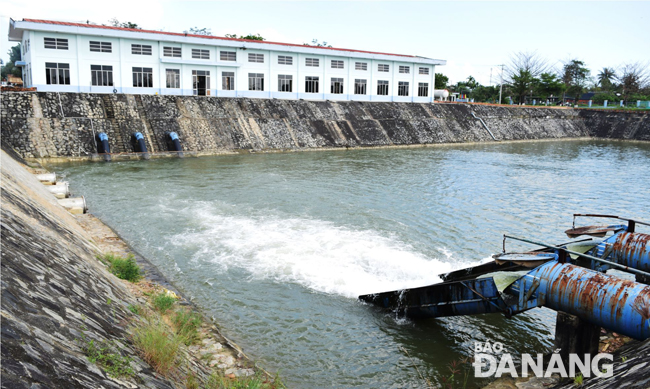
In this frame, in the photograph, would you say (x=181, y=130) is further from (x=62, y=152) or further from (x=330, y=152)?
(x=330, y=152)

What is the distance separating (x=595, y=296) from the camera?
5.95 meters

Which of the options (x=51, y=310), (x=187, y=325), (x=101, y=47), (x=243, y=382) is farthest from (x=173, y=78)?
(x=51, y=310)

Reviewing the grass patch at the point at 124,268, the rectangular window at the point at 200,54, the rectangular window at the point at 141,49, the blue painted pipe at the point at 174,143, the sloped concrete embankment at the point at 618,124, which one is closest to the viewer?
the grass patch at the point at 124,268

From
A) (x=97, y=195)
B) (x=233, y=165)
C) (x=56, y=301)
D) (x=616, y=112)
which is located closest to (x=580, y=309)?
(x=56, y=301)

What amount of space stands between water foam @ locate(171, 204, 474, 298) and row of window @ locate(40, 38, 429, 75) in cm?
2831

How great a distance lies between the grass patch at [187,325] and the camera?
23.3 ft

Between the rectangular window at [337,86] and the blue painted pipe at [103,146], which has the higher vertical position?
the rectangular window at [337,86]

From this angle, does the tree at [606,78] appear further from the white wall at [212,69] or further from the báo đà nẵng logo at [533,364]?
the báo đà nẵng logo at [533,364]

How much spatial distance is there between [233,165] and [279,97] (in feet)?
61.7

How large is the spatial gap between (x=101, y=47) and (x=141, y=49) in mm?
3042

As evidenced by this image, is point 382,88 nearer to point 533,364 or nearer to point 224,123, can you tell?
point 224,123

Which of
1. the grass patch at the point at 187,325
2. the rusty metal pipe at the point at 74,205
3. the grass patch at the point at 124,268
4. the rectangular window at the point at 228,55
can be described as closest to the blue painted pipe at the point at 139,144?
the rectangular window at the point at 228,55

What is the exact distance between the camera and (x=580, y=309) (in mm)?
6125

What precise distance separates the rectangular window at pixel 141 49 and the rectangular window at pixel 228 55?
6.29 m
